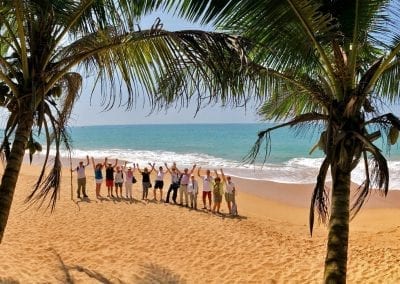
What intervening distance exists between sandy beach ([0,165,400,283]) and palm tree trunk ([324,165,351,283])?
433 cm

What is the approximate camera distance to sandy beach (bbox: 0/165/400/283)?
8.46 meters

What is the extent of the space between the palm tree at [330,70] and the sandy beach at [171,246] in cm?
468

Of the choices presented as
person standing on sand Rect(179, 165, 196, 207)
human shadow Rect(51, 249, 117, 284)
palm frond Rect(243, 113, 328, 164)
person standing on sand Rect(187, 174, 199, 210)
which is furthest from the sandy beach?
palm frond Rect(243, 113, 328, 164)

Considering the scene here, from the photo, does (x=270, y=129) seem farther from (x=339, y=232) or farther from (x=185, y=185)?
(x=185, y=185)

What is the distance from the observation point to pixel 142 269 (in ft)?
28.6

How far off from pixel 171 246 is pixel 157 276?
2.18 m

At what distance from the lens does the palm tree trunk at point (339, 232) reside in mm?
4457

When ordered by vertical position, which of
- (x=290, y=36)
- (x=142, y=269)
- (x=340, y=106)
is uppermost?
(x=290, y=36)

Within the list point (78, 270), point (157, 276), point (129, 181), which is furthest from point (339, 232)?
point (129, 181)

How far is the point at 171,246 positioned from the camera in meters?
10.6

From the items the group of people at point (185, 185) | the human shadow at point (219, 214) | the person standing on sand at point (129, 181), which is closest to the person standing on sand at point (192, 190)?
the group of people at point (185, 185)

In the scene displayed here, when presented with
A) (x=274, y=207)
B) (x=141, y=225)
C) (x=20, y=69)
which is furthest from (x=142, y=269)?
(x=274, y=207)

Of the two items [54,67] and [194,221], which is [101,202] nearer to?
[194,221]

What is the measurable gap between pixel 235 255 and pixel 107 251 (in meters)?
2.95
